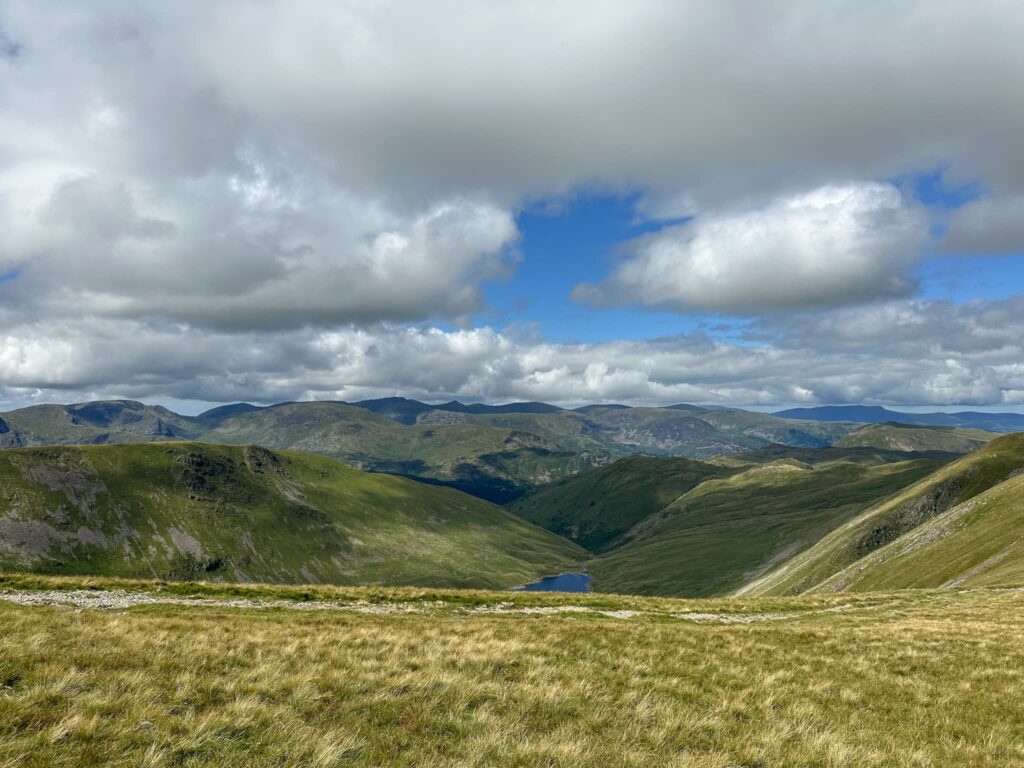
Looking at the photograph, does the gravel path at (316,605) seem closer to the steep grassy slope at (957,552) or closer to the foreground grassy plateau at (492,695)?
the foreground grassy plateau at (492,695)

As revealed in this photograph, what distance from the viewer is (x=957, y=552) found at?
3541 inches

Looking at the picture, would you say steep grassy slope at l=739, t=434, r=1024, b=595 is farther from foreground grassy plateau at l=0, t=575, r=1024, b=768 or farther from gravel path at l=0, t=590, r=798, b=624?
foreground grassy plateau at l=0, t=575, r=1024, b=768

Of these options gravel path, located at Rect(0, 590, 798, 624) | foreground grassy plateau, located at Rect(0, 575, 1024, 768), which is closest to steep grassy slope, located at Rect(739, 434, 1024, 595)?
gravel path, located at Rect(0, 590, 798, 624)

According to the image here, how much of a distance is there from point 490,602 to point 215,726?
28406 mm

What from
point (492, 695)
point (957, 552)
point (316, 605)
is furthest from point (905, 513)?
point (492, 695)

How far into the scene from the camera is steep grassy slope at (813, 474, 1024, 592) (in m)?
74.9

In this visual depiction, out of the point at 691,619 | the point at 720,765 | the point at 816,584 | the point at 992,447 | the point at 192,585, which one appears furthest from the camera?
the point at 992,447

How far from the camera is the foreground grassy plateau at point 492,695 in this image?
9109 millimetres

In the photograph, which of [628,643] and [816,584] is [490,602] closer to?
[628,643]

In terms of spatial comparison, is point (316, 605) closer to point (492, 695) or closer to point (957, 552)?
point (492, 695)

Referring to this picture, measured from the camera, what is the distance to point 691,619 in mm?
32688

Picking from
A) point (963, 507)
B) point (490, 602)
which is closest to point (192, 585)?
point (490, 602)

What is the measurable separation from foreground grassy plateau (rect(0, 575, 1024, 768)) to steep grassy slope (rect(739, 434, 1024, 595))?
5639 inches

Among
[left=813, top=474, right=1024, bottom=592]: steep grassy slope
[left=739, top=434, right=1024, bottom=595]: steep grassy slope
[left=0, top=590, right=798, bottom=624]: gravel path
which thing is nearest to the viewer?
[left=0, top=590, right=798, bottom=624]: gravel path
